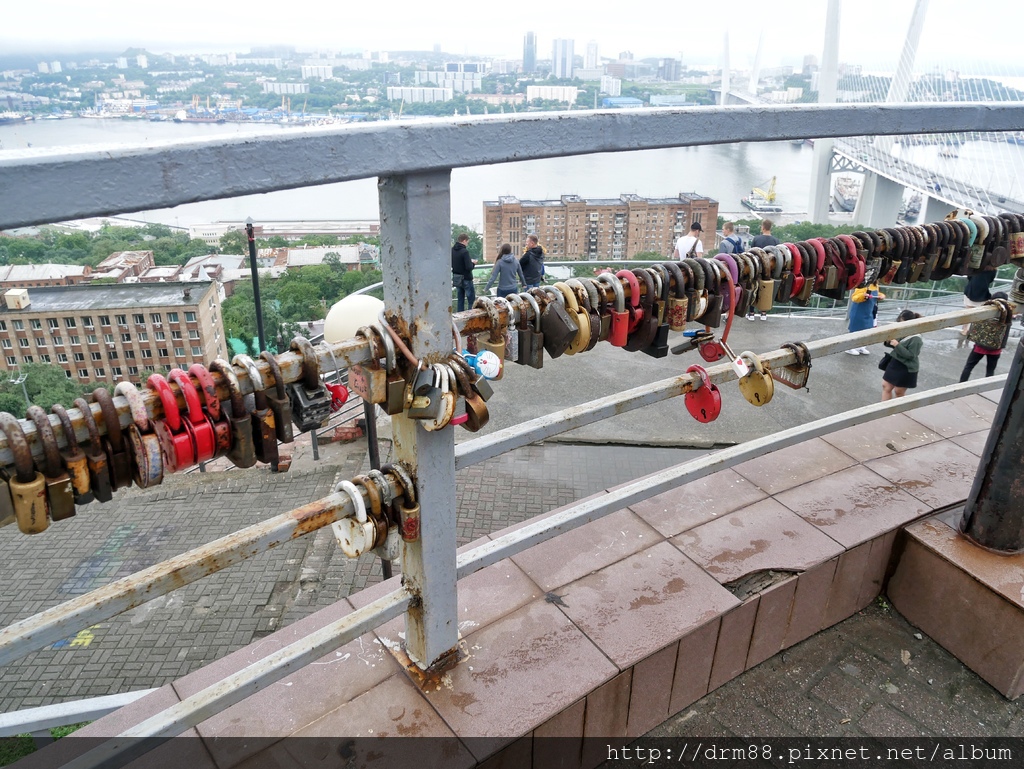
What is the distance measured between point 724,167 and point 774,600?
197 feet

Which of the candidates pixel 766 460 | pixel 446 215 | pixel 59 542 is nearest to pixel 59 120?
pixel 59 542

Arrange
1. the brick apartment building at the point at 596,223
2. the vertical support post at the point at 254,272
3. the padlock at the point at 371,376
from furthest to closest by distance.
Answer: the brick apartment building at the point at 596,223, the vertical support post at the point at 254,272, the padlock at the point at 371,376

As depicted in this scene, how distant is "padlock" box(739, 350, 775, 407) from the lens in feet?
8.05

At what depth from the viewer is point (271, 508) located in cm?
678

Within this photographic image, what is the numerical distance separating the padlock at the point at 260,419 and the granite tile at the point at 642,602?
147cm

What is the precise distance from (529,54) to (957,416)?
32.7ft

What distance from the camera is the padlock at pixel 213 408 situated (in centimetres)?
143

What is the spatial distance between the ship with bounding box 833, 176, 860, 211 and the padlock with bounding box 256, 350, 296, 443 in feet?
229

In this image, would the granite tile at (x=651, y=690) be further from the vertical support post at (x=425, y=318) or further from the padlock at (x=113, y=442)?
the padlock at (x=113, y=442)

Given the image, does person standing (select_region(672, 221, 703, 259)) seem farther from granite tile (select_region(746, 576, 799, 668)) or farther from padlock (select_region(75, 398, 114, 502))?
padlock (select_region(75, 398, 114, 502))

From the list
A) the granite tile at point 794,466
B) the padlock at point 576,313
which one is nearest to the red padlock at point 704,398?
the padlock at point 576,313

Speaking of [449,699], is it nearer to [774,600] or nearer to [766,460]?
[774,600]

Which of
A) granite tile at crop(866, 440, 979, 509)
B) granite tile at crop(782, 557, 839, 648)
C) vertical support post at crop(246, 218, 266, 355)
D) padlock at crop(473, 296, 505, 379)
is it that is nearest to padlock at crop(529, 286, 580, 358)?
padlock at crop(473, 296, 505, 379)

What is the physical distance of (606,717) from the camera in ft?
7.89
